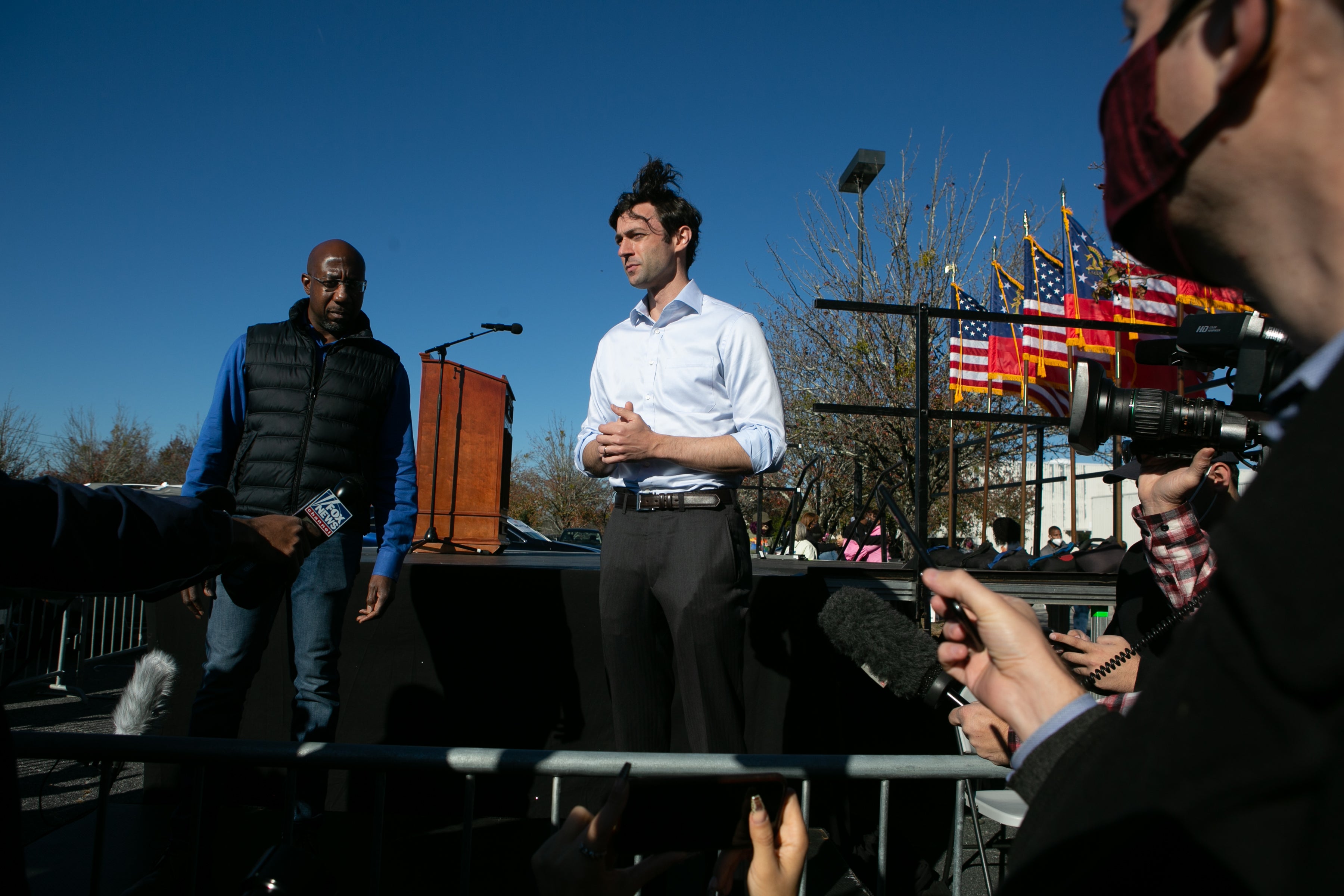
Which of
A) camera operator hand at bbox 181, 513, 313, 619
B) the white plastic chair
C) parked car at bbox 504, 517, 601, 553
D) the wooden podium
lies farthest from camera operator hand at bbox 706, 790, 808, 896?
parked car at bbox 504, 517, 601, 553

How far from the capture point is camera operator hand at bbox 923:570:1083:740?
2.95 ft

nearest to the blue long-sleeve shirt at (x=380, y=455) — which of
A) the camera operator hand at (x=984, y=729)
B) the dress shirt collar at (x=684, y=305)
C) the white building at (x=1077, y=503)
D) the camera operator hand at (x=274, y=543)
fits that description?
the dress shirt collar at (x=684, y=305)

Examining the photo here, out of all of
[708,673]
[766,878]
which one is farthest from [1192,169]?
[708,673]

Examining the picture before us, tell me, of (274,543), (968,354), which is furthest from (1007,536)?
(274,543)

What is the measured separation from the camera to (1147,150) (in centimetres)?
65

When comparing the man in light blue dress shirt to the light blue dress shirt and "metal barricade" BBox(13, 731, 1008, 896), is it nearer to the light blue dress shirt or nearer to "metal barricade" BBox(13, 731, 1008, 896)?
the light blue dress shirt

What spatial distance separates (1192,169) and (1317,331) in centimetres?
15

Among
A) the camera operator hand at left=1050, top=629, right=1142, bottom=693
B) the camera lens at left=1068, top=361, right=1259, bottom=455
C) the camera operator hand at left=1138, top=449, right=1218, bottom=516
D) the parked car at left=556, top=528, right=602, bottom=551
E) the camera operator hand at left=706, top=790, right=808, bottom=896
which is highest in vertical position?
the camera lens at left=1068, top=361, right=1259, bottom=455

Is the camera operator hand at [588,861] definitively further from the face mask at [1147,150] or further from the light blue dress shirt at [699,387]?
the light blue dress shirt at [699,387]

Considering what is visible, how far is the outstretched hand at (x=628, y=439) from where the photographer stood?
2.27m

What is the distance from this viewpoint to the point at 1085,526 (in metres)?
46.6

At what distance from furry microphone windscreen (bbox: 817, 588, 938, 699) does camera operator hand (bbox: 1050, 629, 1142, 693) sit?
74 centimetres

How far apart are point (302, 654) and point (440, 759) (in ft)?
4.64

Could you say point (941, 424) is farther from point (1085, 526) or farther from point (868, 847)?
point (1085, 526)
